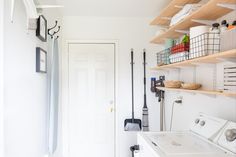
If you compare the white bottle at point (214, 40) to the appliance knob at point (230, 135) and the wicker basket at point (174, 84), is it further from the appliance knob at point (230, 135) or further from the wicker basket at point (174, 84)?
the wicker basket at point (174, 84)

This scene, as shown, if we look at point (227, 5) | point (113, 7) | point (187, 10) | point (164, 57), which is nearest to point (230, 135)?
point (227, 5)

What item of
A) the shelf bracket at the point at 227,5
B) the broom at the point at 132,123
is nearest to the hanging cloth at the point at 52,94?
the broom at the point at 132,123

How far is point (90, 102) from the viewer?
3.51 metres

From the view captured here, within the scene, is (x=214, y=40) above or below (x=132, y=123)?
above

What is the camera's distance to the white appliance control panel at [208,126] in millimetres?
1670

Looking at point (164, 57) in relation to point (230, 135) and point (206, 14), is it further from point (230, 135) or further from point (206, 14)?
point (230, 135)

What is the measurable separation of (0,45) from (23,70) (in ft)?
1.31

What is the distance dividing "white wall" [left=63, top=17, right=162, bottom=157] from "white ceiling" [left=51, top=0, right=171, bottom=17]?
0.15m

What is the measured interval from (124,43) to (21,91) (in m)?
2.21

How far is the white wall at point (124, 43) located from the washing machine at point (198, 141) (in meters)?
1.52

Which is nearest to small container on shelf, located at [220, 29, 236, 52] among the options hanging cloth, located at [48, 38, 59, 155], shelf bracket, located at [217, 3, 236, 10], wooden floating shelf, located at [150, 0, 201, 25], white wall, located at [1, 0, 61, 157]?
shelf bracket, located at [217, 3, 236, 10]

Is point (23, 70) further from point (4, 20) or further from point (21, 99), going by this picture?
point (4, 20)

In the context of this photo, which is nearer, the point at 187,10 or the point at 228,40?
the point at 228,40

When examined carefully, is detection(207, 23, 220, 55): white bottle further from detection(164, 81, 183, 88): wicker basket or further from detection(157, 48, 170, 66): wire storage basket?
detection(157, 48, 170, 66): wire storage basket
